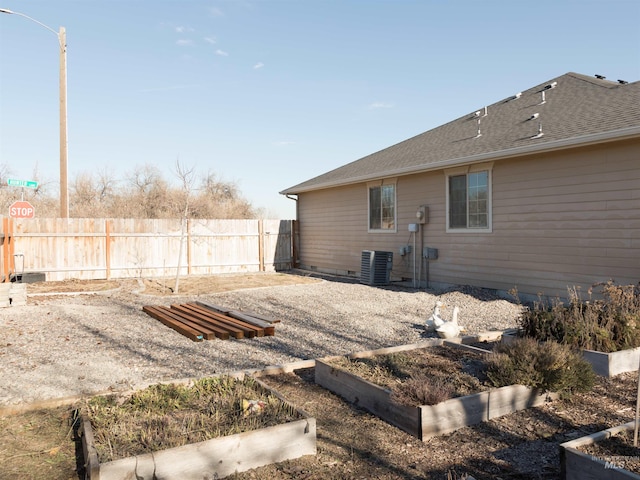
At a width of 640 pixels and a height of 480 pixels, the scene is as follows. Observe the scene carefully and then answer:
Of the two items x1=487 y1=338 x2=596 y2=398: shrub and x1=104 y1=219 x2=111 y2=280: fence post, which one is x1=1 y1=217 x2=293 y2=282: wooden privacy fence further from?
x1=487 y1=338 x2=596 y2=398: shrub

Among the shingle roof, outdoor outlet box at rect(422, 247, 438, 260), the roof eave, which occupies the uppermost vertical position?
the shingle roof

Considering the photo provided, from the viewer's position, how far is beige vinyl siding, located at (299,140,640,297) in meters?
7.57

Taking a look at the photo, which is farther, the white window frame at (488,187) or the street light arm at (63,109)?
the street light arm at (63,109)

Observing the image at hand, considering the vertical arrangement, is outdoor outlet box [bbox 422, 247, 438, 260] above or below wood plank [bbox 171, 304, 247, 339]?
above

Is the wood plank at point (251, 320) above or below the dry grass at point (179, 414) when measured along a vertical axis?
below

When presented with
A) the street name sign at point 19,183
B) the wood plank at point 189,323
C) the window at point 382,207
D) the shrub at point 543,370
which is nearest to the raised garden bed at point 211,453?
the shrub at point 543,370

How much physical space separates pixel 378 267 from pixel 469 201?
3060 mm

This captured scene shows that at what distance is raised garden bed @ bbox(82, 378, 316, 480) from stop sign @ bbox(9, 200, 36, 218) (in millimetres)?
11395

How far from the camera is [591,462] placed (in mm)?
2268

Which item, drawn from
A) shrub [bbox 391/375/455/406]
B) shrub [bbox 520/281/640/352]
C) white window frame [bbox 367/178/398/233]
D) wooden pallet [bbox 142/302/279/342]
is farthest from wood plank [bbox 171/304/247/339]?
white window frame [bbox 367/178/398/233]

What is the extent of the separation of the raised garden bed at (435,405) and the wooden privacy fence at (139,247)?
877cm

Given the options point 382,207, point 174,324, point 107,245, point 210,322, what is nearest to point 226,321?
point 210,322

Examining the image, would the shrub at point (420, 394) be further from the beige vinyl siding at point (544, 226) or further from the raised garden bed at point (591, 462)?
the beige vinyl siding at point (544, 226)

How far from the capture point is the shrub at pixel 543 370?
3564 mm
